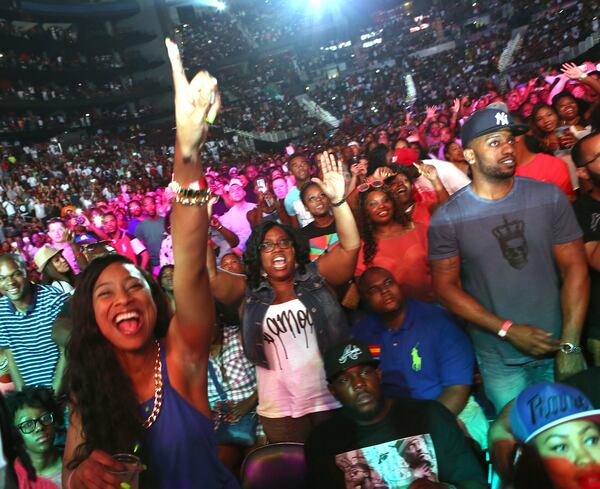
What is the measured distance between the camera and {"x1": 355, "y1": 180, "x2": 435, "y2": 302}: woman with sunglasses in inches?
135

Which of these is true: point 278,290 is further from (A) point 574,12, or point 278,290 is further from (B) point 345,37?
(B) point 345,37

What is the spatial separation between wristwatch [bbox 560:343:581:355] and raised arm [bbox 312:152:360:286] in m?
1.10

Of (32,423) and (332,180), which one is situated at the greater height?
(332,180)

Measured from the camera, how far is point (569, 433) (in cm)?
179

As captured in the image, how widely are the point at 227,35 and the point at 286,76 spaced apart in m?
7.29

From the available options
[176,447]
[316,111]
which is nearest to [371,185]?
[176,447]

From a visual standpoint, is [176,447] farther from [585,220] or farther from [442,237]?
[585,220]

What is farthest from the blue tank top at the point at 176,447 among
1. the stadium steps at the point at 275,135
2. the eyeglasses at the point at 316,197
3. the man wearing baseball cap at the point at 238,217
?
the stadium steps at the point at 275,135

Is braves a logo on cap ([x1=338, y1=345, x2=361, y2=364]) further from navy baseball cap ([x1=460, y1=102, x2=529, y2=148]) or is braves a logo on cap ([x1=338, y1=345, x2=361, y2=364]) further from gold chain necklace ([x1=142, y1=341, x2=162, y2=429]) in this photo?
navy baseball cap ([x1=460, y1=102, x2=529, y2=148])

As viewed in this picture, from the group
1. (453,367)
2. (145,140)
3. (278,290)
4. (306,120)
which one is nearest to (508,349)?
(453,367)

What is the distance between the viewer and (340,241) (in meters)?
3.03

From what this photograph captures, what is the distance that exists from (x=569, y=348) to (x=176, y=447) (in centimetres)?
188

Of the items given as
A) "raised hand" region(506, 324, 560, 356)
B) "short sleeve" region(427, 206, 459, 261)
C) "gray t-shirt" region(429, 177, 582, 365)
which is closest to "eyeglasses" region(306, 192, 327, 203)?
"short sleeve" region(427, 206, 459, 261)

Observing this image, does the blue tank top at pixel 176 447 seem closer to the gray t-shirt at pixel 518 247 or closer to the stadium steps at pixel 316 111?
the gray t-shirt at pixel 518 247
